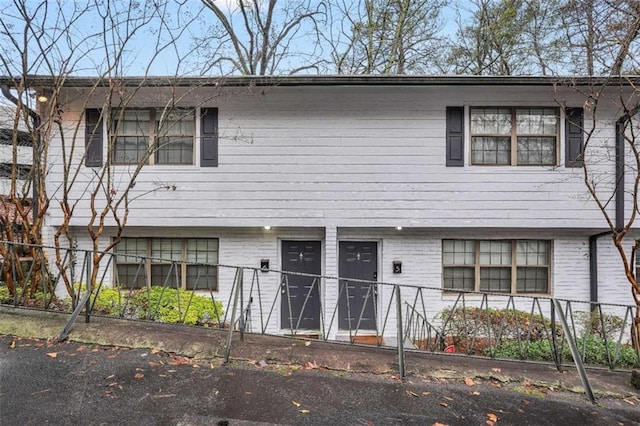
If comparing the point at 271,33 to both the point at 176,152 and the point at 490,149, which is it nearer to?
the point at 176,152

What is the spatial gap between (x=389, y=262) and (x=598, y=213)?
158 inches

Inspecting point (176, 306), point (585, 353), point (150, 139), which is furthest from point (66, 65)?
point (585, 353)

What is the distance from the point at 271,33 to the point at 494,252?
33.4ft

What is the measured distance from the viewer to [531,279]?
22.8 ft

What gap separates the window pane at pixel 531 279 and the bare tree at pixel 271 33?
845 centimetres

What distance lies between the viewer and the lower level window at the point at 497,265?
22.8 ft

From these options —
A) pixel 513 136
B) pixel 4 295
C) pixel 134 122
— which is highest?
pixel 134 122

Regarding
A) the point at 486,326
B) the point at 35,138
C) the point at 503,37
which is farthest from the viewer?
the point at 503,37

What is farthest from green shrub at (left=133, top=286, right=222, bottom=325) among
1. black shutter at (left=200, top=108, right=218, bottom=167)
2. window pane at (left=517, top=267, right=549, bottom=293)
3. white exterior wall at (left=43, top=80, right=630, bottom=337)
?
window pane at (left=517, top=267, right=549, bottom=293)

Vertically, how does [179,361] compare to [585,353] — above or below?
above

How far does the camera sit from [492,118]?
6.50 m

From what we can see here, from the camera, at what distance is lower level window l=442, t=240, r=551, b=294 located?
6.94m

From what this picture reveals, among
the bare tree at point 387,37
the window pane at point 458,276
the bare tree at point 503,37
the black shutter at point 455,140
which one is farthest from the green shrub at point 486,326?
the bare tree at point 387,37

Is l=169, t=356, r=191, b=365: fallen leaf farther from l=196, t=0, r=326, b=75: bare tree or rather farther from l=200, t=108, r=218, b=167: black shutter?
l=196, t=0, r=326, b=75: bare tree
